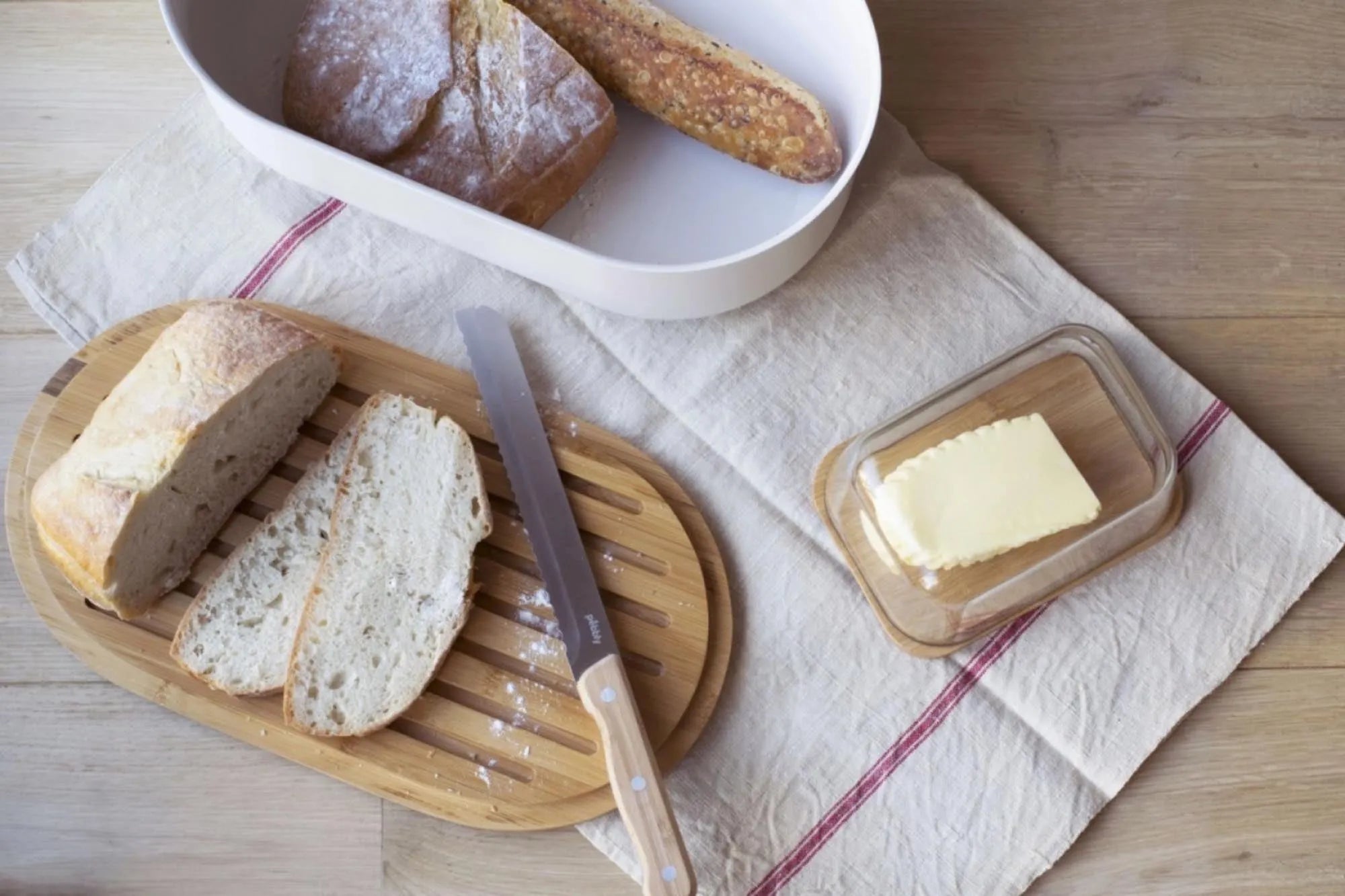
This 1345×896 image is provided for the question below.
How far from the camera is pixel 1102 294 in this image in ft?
4.25

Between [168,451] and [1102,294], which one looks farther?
[1102,294]

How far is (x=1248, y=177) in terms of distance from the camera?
1319mm

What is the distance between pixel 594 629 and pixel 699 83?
1.87 feet

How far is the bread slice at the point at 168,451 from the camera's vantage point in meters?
1.09

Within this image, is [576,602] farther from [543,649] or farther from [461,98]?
[461,98]

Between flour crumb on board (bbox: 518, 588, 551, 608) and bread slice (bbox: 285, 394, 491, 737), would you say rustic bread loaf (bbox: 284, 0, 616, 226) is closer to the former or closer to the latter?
bread slice (bbox: 285, 394, 491, 737)

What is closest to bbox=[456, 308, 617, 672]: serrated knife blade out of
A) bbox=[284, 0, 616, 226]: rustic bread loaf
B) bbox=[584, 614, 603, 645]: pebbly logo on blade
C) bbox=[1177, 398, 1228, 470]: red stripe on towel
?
bbox=[584, 614, 603, 645]: pebbly logo on blade

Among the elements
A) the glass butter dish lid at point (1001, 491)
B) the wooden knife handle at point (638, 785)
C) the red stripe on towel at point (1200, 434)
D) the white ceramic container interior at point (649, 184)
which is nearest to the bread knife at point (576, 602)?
the wooden knife handle at point (638, 785)

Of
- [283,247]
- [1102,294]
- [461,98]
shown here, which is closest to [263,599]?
[283,247]

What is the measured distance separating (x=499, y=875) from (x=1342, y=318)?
110 centimetres

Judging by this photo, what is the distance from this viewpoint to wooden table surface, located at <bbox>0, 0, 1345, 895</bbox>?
1165 mm

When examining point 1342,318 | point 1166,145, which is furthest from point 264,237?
point 1342,318

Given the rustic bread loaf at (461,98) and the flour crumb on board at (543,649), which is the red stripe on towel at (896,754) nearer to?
the flour crumb on board at (543,649)

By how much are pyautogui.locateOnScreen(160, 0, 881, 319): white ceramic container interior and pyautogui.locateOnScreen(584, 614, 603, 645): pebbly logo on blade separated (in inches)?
12.9
